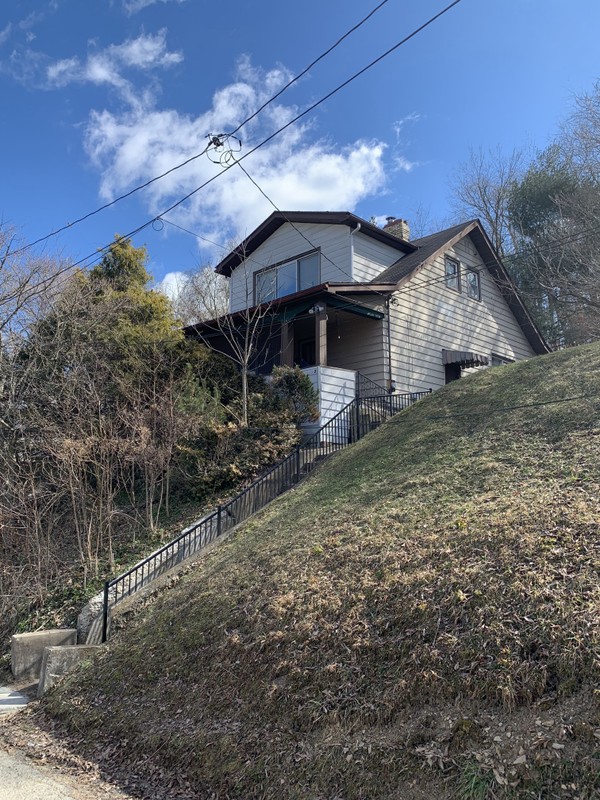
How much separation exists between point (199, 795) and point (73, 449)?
7.00 meters

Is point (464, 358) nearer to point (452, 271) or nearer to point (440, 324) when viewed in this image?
point (440, 324)

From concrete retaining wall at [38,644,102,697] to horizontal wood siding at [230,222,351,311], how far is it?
10.1 metres

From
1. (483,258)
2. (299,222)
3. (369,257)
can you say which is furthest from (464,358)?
(299,222)

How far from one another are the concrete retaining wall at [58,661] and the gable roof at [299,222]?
13033mm

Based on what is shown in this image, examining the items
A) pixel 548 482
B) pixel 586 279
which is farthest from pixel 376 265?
pixel 548 482

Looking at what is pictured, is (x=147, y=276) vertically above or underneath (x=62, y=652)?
above

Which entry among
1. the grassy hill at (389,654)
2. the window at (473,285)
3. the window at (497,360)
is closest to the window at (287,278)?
the window at (473,285)

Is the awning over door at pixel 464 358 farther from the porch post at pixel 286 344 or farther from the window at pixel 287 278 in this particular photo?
the porch post at pixel 286 344

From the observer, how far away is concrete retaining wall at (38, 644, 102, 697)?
7304 millimetres

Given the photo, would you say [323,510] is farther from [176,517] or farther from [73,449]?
[73,449]

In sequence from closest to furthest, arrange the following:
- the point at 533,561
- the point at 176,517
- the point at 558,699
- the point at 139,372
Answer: the point at 558,699 → the point at 533,561 → the point at 176,517 → the point at 139,372

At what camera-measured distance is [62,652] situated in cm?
754

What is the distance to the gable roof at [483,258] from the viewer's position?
16.9 meters

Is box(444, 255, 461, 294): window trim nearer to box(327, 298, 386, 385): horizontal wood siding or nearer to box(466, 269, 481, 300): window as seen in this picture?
box(466, 269, 481, 300): window
